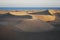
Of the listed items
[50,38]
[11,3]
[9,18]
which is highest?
[11,3]

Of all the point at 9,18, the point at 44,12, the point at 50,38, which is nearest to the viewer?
the point at 50,38

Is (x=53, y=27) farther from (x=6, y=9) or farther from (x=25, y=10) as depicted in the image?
(x=6, y=9)

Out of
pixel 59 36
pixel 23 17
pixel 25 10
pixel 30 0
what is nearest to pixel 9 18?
pixel 23 17

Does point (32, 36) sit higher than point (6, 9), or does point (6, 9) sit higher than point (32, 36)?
point (6, 9)

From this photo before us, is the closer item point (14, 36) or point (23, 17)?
point (14, 36)

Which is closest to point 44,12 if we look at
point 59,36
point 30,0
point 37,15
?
point 37,15

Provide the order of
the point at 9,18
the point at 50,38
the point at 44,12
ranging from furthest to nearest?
1. the point at 44,12
2. the point at 9,18
3. the point at 50,38
